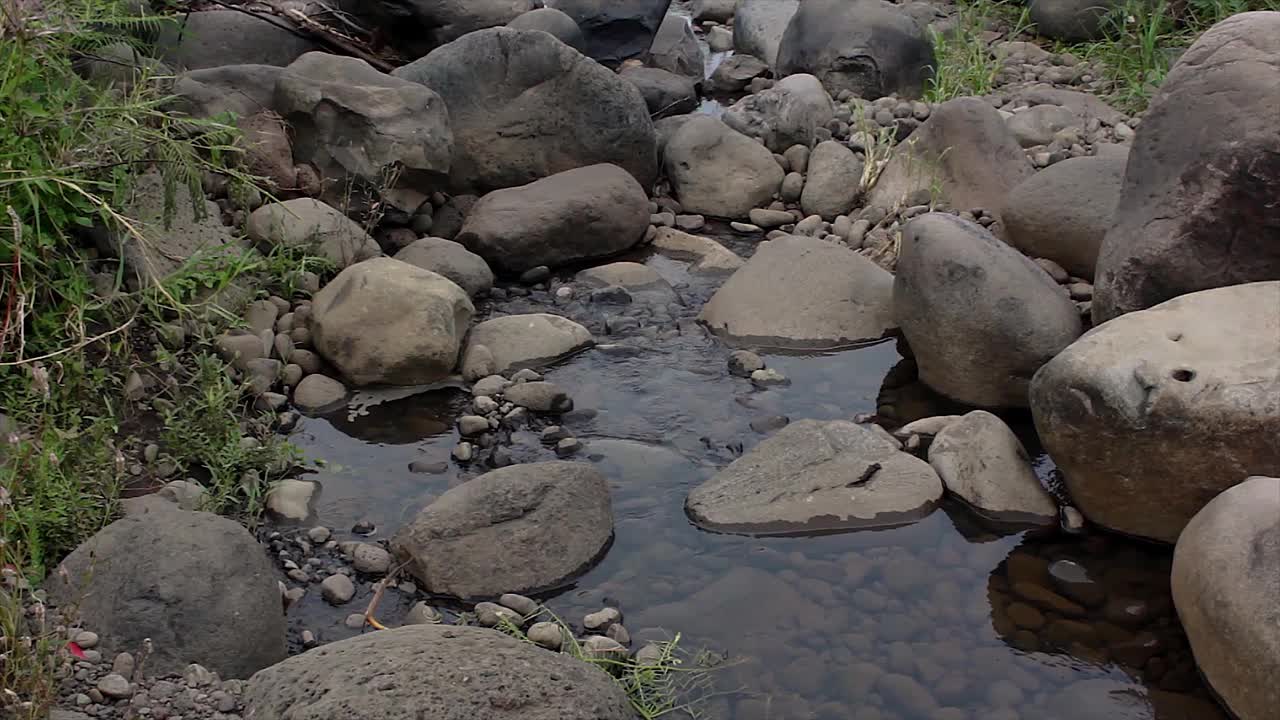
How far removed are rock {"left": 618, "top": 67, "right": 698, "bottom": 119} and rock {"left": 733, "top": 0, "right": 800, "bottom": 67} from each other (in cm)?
120

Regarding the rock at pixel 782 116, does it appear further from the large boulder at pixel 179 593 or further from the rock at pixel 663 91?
the large boulder at pixel 179 593

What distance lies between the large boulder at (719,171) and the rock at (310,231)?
2198 mm

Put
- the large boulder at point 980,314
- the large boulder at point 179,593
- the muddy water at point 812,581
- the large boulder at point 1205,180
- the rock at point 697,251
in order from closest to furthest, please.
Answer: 1. the large boulder at point 179,593
2. the muddy water at point 812,581
3. the large boulder at point 1205,180
4. the large boulder at point 980,314
5. the rock at point 697,251

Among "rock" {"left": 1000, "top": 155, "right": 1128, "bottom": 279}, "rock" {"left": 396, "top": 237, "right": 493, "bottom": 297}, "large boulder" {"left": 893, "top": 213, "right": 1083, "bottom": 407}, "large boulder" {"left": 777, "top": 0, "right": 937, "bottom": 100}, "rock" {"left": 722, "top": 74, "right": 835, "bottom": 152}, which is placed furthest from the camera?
"large boulder" {"left": 777, "top": 0, "right": 937, "bottom": 100}

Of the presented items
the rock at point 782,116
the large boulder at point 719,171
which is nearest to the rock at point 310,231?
the large boulder at point 719,171

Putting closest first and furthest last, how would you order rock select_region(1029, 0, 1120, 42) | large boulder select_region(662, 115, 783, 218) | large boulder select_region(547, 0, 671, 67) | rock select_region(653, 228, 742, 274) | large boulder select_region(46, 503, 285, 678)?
large boulder select_region(46, 503, 285, 678) → rock select_region(653, 228, 742, 274) → large boulder select_region(662, 115, 783, 218) → rock select_region(1029, 0, 1120, 42) → large boulder select_region(547, 0, 671, 67)

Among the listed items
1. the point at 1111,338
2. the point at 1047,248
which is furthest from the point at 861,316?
the point at 1111,338

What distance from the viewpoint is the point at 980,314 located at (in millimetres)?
5234

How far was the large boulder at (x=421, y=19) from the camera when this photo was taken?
8773mm

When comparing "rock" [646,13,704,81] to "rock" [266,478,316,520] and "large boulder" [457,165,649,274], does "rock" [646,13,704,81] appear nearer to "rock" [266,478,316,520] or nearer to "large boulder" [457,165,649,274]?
"large boulder" [457,165,649,274]

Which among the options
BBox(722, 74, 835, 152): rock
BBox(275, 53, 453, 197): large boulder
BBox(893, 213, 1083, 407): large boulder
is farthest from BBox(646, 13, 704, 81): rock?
BBox(893, 213, 1083, 407): large boulder

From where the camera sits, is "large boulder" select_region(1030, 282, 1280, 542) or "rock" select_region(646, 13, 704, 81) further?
"rock" select_region(646, 13, 704, 81)

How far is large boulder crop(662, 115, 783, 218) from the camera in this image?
754cm

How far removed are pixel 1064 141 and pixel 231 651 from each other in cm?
581
